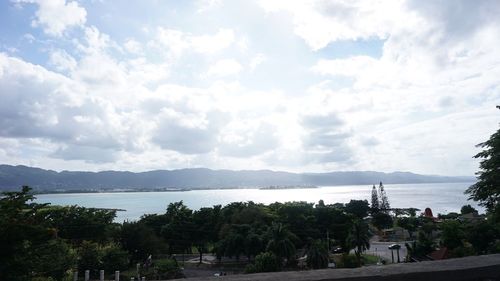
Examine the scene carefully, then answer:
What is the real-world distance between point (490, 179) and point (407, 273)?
7451 mm

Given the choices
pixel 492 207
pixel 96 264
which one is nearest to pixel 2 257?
pixel 492 207

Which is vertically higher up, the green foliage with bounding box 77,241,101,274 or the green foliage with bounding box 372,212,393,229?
the green foliage with bounding box 77,241,101,274

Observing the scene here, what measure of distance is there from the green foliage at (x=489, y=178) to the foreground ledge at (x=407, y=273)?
20.7ft

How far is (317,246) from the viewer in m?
38.8

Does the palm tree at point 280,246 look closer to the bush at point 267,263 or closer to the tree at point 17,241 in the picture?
the bush at point 267,263

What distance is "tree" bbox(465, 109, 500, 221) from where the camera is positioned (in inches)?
386

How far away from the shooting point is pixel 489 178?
9.91 meters

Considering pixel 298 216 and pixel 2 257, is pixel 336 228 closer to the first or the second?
pixel 298 216

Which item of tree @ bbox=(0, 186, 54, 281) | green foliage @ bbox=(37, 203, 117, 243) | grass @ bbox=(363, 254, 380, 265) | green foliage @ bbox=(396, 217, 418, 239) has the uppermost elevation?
tree @ bbox=(0, 186, 54, 281)

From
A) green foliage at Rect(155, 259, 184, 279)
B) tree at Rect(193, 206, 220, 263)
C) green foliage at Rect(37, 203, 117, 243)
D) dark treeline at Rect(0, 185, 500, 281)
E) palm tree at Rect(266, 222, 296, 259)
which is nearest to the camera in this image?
green foliage at Rect(155, 259, 184, 279)

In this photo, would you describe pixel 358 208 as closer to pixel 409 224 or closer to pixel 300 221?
pixel 409 224

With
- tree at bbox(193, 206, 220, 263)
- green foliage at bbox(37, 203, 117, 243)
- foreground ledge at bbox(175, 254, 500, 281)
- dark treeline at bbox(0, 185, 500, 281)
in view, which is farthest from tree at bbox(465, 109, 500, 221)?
tree at bbox(193, 206, 220, 263)

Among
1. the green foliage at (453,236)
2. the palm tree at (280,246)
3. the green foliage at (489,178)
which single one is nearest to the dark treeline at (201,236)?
the palm tree at (280,246)

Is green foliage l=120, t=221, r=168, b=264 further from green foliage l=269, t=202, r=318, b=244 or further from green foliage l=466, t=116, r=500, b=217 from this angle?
green foliage l=466, t=116, r=500, b=217
